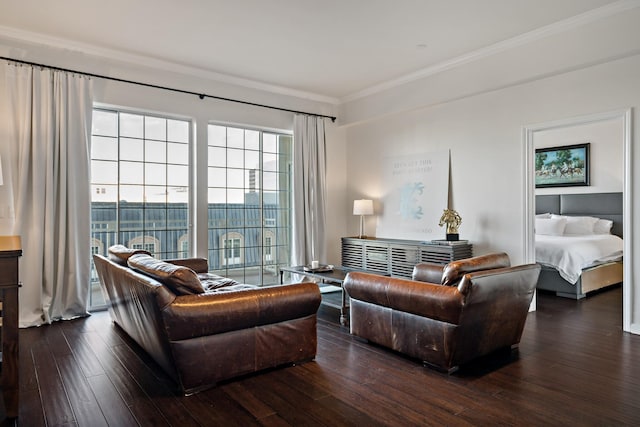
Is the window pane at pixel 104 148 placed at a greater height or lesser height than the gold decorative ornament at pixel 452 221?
greater

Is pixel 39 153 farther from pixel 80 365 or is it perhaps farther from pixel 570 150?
pixel 570 150

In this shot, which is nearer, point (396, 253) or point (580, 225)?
point (396, 253)

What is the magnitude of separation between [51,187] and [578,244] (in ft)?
21.3

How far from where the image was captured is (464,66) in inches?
195

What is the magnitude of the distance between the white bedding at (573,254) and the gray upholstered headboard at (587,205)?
3.83 ft

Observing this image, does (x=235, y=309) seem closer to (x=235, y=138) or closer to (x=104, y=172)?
(x=104, y=172)

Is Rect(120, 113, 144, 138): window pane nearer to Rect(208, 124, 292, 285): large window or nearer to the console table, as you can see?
Rect(208, 124, 292, 285): large window

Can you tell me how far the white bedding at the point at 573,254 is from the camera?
533cm

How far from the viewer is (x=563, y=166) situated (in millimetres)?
7551

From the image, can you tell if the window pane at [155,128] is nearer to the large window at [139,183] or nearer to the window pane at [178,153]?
the large window at [139,183]

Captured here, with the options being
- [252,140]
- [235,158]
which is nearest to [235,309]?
[235,158]

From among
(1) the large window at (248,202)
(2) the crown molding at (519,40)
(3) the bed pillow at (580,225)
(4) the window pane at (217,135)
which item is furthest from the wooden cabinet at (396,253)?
(3) the bed pillow at (580,225)

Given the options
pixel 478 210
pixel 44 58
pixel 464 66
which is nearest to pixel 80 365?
pixel 44 58

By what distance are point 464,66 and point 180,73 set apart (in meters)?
3.50
